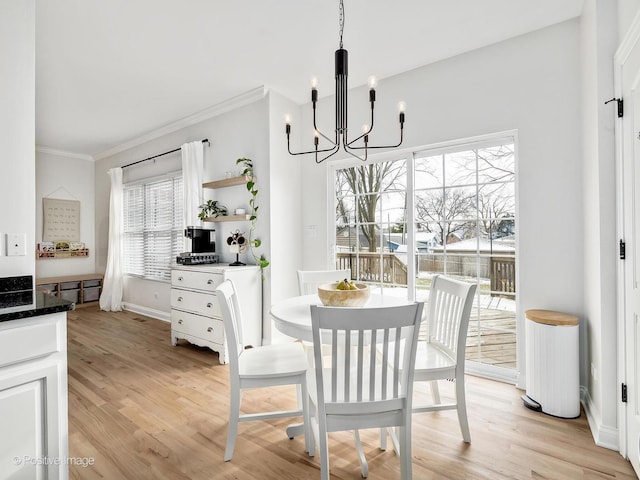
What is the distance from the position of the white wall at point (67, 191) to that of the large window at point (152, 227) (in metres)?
1.13

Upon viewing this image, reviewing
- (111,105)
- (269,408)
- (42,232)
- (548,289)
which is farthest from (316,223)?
(42,232)

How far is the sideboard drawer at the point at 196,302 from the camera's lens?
338 cm

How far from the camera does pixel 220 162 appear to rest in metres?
4.17

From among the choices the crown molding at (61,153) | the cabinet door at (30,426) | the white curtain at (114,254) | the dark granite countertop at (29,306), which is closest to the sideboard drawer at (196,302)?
the dark granite countertop at (29,306)

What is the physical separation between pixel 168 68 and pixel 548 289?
150 inches

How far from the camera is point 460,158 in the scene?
9.79 feet

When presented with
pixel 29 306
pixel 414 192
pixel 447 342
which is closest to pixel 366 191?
pixel 414 192

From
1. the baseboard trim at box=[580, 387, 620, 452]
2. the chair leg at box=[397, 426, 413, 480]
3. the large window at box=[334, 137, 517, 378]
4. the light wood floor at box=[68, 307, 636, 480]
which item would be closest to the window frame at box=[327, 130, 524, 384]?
the large window at box=[334, 137, 517, 378]

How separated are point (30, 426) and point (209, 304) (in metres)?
2.10

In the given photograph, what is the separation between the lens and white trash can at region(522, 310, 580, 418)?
219cm

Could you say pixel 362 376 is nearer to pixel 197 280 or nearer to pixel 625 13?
pixel 625 13

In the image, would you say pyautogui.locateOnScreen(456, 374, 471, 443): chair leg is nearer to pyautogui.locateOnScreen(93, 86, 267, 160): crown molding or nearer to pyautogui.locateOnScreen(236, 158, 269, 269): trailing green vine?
pyautogui.locateOnScreen(236, 158, 269, 269): trailing green vine

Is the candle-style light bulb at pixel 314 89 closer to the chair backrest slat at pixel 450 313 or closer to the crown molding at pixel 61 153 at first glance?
the chair backrest slat at pixel 450 313

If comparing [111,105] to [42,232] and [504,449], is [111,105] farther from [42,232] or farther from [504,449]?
[504,449]
